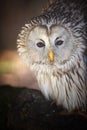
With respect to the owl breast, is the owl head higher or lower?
higher

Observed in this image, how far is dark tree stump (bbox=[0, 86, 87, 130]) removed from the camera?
1.20 meters

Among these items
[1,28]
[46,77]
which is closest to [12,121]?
[46,77]

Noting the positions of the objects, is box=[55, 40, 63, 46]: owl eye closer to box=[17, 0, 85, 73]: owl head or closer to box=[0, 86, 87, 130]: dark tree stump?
box=[17, 0, 85, 73]: owl head

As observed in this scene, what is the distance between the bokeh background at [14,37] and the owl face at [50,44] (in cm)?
6

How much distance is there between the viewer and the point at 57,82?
48.7 inches

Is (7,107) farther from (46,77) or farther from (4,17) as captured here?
(4,17)

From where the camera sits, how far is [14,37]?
1.23m

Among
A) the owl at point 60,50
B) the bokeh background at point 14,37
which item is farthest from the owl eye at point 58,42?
the bokeh background at point 14,37

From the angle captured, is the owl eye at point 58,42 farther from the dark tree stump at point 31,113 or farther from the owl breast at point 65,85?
the dark tree stump at point 31,113

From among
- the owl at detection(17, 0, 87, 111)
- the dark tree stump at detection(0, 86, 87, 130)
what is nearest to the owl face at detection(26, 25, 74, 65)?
the owl at detection(17, 0, 87, 111)

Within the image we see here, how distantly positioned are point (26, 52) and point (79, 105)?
0.27 metres

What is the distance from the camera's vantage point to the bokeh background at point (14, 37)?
1224 mm

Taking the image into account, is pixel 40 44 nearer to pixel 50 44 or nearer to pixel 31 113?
pixel 50 44

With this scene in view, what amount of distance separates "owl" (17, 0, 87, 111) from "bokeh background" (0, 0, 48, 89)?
24 mm
